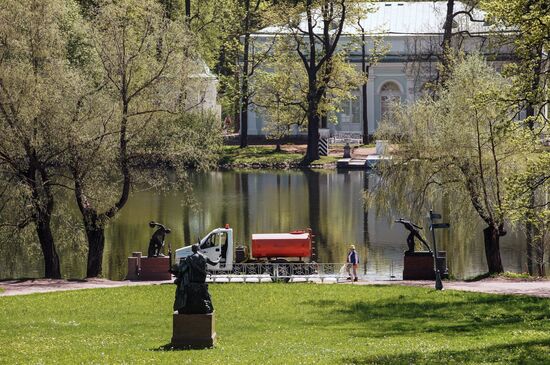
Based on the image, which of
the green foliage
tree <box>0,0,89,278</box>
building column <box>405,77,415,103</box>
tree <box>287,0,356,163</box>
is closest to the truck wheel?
the green foliage

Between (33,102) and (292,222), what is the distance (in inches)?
725

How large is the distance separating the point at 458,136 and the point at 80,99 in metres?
12.6

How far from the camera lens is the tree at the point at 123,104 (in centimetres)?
3581

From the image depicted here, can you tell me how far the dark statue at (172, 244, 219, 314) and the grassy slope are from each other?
185 ft

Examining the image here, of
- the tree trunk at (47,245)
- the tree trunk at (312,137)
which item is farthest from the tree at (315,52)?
the tree trunk at (47,245)

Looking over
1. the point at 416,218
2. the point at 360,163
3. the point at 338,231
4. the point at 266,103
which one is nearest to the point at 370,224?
the point at 338,231

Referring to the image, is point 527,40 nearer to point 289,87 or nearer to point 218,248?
point 218,248

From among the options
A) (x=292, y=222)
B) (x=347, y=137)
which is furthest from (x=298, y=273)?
(x=347, y=137)

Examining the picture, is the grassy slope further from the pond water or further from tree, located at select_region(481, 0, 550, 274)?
tree, located at select_region(481, 0, 550, 274)

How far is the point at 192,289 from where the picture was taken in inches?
784

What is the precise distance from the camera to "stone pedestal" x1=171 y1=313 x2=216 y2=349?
20.0 metres

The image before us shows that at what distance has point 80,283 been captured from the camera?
3228 cm

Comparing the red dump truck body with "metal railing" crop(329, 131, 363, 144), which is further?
"metal railing" crop(329, 131, 363, 144)

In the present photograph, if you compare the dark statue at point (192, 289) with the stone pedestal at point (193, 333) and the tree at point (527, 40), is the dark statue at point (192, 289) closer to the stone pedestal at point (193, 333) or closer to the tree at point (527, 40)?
the stone pedestal at point (193, 333)
